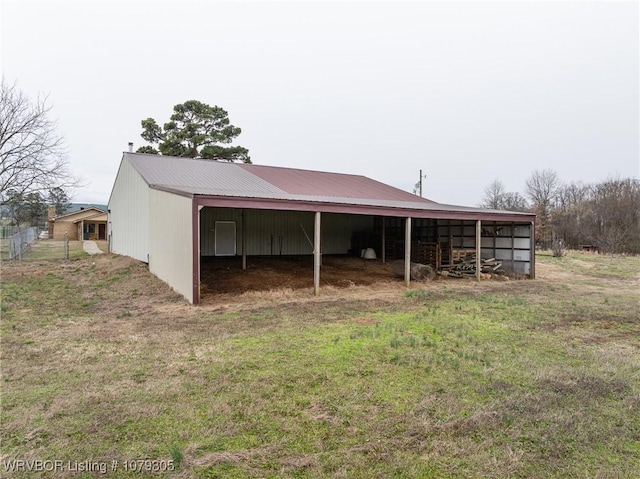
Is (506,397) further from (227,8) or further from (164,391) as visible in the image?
(227,8)

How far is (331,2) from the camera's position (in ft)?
44.9

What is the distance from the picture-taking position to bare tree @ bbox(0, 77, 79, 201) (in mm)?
18547

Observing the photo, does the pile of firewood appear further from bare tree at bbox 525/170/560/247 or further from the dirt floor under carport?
bare tree at bbox 525/170/560/247

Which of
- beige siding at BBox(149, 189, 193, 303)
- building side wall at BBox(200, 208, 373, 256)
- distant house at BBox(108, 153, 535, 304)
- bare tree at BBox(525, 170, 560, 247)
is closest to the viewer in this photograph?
beige siding at BBox(149, 189, 193, 303)

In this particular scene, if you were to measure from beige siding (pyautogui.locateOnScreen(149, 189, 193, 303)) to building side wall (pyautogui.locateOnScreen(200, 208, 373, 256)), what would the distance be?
350cm

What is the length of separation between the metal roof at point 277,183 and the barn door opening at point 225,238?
81.3 inches

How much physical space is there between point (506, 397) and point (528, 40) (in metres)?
15.0

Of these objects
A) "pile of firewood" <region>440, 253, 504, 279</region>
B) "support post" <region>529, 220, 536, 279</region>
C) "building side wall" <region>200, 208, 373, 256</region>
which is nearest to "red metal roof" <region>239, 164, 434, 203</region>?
"building side wall" <region>200, 208, 373, 256</region>

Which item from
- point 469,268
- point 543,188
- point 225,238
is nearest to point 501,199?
point 543,188

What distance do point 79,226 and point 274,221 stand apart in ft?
90.7

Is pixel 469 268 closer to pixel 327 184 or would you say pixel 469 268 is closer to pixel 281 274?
pixel 281 274

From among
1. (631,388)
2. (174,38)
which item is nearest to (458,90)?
(174,38)

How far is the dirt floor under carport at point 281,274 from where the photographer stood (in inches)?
418

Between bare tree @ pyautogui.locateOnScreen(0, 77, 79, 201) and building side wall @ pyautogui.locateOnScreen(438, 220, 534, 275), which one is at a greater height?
bare tree @ pyautogui.locateOnScreen(0, 77, 79, 201)
